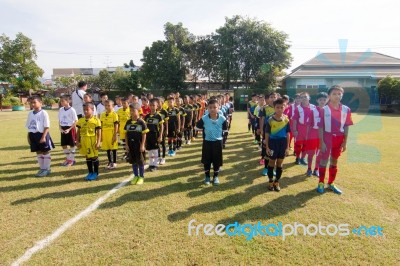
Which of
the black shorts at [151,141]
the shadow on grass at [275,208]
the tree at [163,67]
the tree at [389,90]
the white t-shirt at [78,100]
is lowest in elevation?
the shadow on grass at [275,208]

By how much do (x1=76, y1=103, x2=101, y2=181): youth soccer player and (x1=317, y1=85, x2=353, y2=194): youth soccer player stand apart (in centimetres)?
497

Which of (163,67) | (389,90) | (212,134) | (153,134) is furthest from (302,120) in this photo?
(163,67)

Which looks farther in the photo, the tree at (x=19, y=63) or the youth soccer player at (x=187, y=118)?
the tree at (x=19, y=63)

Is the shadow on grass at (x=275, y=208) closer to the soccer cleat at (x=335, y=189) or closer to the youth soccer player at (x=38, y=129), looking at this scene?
the soccer cleat at (x=335, y=189)

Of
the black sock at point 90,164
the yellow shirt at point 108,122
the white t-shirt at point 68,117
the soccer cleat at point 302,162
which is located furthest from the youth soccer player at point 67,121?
the soccer cleat at point 302,162

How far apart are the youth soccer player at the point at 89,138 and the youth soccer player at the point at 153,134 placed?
47.4 inches

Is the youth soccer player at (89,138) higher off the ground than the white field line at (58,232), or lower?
higher

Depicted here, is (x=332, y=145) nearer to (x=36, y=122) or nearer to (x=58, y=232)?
(x=58, y=232)

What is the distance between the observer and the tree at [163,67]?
3562 cm

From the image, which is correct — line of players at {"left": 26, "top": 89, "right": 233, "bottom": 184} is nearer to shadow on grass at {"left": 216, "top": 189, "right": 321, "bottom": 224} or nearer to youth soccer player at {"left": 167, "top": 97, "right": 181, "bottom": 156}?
youth soccer player at {"left": 167, "top": 97, "right": 181, "bottom": 156}

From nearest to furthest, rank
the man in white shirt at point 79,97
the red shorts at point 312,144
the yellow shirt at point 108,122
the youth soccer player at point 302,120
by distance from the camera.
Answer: the red shorts at point 312,144 → the yellow shirt at point 108,122 → the youth soccer player at point 302,120 → the man in white shirt at point 79,97

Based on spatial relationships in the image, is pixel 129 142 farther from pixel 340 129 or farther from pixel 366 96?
pixel 366 96

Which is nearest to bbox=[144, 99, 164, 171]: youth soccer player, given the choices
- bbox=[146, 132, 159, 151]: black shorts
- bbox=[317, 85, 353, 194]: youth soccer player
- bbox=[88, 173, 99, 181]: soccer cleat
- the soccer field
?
bbox=[146, 132, 159, 151]: black shorts

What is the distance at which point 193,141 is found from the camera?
10664 millimetres
